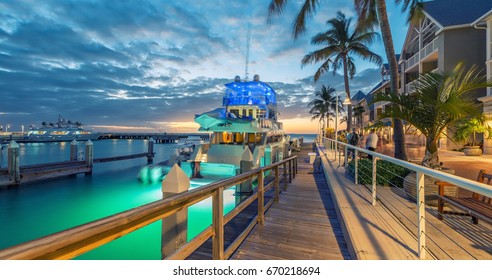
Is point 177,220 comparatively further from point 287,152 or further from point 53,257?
point 287,152

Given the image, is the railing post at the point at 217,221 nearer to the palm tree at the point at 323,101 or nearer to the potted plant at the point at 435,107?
the potted plant at the point at 435,107

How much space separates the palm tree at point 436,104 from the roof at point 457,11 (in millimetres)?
17973

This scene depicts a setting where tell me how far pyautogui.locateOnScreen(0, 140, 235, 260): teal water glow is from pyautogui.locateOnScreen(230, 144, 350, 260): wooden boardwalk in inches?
207

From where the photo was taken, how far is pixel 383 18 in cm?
773

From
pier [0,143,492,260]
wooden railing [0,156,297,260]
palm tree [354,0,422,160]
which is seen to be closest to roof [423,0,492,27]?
palm tree [354,0,422,160]

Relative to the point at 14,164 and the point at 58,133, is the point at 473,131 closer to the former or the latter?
the point at 14,164

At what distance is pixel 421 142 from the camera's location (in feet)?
79.5

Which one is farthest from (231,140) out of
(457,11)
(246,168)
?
(457,11)

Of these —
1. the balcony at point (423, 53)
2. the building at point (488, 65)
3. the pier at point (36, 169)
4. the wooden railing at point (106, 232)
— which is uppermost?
the balcony at point (423, 53)

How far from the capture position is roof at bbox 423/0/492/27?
16719mm

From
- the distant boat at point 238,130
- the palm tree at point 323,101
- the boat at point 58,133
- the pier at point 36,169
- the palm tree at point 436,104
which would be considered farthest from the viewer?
the boat at point 58,133

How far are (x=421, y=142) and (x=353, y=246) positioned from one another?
2784 cm

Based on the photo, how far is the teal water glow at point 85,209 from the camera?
27.1 ft

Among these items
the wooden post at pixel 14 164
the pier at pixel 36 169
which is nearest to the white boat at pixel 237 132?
the wooden post at pixel 14 164
